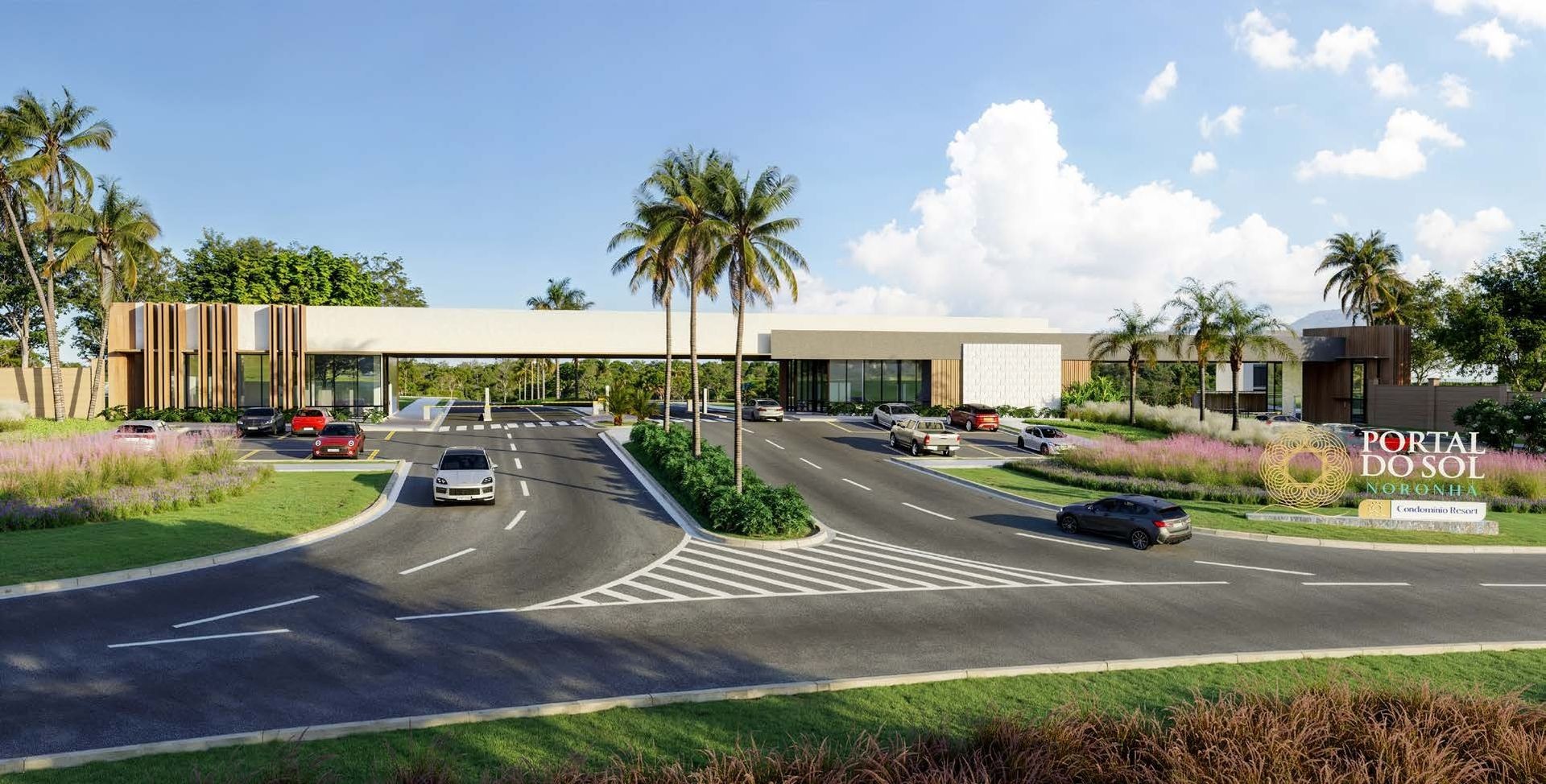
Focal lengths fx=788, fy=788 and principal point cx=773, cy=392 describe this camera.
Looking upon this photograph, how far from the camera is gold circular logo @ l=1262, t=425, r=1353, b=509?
25.8 meters

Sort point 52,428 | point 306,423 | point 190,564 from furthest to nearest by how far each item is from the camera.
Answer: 1. point 306,423
2. point 52,428
3. point 190,564

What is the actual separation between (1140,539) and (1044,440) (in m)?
20.0

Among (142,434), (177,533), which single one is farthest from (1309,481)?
(142,434)

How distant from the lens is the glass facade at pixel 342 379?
5095cm

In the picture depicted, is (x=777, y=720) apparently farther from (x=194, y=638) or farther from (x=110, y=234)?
(x=110, y=234)

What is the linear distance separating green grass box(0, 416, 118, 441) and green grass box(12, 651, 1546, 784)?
3107 centimetres

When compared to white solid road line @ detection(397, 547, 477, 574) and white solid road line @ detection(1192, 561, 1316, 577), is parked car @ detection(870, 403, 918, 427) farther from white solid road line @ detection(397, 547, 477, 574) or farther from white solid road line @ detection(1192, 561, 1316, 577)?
white solid road line @ detection(397, 547, 477, 574)

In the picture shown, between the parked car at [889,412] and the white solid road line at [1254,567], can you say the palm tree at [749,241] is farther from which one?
the parked car at [889,412]

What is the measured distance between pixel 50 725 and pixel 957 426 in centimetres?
4693

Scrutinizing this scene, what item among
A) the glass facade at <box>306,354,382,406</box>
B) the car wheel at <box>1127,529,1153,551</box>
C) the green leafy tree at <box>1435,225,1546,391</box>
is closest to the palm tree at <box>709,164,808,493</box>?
the car wheel at <box>1127,529,1153,551</box>

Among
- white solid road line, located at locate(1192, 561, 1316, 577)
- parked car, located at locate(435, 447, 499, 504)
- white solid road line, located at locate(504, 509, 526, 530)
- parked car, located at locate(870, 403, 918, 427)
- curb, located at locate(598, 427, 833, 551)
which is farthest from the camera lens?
parked car, located at locate(870, 403, 918, 427)

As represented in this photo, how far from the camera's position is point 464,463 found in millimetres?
25719

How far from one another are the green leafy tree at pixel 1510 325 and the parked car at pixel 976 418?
32426 mm

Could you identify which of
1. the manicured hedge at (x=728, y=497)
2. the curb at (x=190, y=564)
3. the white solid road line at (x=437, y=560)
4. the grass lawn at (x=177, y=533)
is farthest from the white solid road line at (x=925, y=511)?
the grass lawn at (x=177, y=533)
